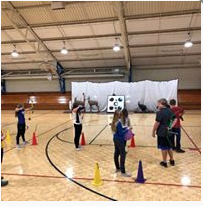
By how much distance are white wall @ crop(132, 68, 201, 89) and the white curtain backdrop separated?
88.3 inches

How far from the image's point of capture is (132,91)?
53.9 feet

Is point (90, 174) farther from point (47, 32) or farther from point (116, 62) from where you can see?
point (116, 62)

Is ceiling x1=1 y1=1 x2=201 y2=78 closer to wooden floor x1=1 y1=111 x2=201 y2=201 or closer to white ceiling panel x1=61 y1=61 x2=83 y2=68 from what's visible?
white ceiling panel x1=61 y1=61 x2=83 y2=68

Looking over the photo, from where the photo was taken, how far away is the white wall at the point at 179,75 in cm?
1759

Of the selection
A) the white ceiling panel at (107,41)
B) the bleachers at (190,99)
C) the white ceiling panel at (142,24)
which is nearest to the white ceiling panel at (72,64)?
the white ceiling panel at (107,41)

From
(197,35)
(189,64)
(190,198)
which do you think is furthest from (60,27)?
(190,198)

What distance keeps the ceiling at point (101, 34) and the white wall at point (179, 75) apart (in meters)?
0.53

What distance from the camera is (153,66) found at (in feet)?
57.8

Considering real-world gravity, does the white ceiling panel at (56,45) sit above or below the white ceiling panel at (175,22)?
below

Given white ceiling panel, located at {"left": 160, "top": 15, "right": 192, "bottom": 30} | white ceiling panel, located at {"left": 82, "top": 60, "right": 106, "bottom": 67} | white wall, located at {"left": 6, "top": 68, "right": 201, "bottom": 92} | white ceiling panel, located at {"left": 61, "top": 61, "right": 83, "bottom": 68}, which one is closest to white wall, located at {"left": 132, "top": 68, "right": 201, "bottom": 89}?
white wall, located at {"left": 6, "top": 68, "right": 201, "bottom": 92}

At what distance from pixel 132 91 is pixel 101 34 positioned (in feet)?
16.7

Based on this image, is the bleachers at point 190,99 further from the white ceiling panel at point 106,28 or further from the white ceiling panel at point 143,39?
the white ceiling panel at point 106,28

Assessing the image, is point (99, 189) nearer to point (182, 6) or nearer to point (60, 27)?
point (182, 6)

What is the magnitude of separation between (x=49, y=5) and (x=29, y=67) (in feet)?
29.1
